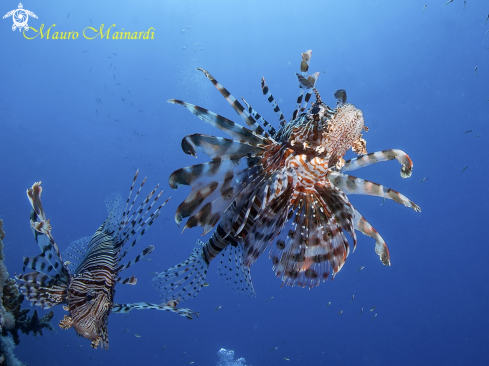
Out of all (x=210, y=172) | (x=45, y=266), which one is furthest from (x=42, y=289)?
(x=210, y=172)

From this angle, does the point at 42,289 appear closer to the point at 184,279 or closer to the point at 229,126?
the point at 184,279

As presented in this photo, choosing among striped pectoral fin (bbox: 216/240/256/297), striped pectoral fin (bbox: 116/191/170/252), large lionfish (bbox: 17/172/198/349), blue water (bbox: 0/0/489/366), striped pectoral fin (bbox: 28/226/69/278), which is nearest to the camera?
striped pectoral fin (bbox: 28/226/69/278)

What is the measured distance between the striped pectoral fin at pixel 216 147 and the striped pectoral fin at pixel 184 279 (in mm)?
2474

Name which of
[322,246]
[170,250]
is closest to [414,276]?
[170,250]

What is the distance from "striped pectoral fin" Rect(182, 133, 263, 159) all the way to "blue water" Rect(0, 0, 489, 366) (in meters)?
22.8

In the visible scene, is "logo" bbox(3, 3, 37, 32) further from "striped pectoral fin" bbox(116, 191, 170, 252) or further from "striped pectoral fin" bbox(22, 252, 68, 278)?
"striped pectoral fin" bbox(22, 252, 68, 278)

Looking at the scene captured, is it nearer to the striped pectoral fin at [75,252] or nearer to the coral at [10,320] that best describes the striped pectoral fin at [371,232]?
the striped pectoral fin at [75,252]

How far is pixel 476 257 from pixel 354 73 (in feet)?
80.2

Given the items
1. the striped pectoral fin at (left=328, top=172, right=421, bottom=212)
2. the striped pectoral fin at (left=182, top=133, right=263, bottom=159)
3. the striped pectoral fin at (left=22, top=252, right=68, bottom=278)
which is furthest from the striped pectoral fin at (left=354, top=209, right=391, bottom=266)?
the striped pectoral fin at (left=22, top=252, right=68, bottom=278)

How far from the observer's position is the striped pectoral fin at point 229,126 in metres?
2.35

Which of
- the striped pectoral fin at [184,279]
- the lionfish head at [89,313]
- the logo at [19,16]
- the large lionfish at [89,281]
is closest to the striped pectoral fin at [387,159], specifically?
the large lionfish at [89,281]

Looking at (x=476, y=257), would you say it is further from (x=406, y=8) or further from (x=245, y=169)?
(x=245, y=169)

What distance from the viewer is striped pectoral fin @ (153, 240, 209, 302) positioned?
4.52m

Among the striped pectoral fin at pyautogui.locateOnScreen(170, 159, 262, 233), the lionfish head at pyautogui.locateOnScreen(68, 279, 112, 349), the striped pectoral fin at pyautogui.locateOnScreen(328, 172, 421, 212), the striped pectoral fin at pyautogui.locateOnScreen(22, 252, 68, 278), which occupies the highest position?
the striped pectoral fin at pyautogui.locateOnScreen(328, 172, 421, 212)
